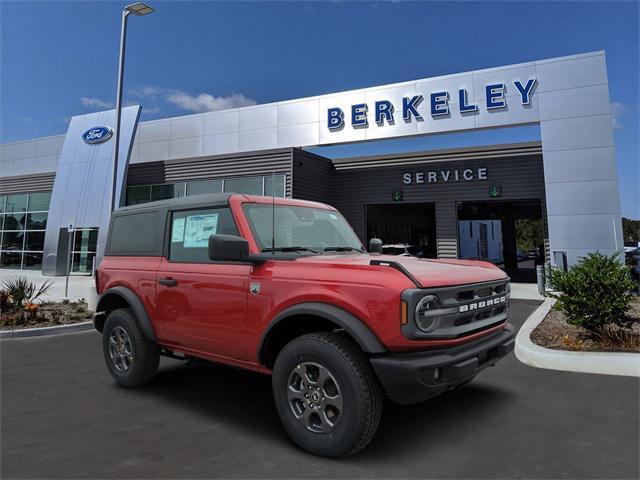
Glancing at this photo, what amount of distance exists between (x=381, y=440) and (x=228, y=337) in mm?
1521

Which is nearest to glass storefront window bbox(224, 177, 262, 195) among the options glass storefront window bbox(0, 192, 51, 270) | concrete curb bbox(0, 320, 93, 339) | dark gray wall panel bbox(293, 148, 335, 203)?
dark gray wall panel bbox(293, 148, 335, 203)

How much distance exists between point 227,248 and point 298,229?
1.11m

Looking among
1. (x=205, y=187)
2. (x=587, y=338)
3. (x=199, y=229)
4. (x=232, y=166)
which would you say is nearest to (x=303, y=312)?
(x=199, y=229)

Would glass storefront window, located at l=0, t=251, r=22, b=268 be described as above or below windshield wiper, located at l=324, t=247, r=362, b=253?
above

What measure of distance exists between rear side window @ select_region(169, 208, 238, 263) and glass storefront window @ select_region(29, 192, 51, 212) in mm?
23633

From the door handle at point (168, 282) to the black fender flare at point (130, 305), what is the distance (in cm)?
44

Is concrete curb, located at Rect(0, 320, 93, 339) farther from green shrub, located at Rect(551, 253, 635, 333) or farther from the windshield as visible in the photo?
green shrub, located at Rect(551, 253, 635, 333)

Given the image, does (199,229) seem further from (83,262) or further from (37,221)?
(37,221)

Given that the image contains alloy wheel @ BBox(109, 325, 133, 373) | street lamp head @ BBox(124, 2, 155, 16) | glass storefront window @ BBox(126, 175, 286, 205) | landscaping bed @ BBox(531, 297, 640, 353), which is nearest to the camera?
alloy wheel @ BBox(109, 325, 133, 373)

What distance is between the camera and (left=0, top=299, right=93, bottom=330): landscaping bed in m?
7.99

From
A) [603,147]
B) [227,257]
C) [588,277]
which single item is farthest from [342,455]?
[603,147]

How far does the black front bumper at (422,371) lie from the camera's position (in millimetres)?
2686

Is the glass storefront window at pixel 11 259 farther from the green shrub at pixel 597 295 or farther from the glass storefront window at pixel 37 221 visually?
the green shrub at pixel 597 295

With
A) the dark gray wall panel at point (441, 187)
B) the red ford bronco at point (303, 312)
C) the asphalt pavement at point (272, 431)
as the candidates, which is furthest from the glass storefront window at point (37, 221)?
the red ford bronco at point (303, 312)
